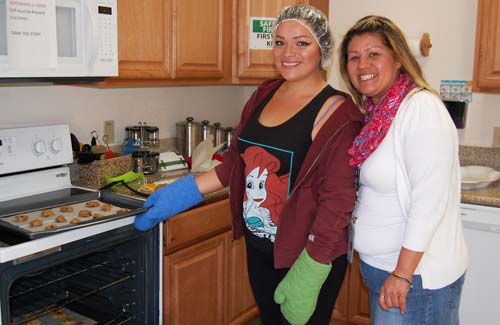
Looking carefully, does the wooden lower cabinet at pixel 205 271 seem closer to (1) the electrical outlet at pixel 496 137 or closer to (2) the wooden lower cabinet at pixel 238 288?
(2) the wooden lower cabinet at pixel 238 288

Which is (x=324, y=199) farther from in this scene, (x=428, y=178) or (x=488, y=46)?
(x=488, y=46)

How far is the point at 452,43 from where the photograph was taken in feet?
9.32

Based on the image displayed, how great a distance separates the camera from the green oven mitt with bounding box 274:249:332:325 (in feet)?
5.00

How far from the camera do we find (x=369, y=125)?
1493mm

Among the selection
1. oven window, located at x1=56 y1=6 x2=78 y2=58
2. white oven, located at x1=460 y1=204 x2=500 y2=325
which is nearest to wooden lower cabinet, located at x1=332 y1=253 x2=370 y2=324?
white oven, located at x1=460 y1=204 x2=500 y2=325

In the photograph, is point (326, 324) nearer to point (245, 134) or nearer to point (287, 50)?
point (245, 134)

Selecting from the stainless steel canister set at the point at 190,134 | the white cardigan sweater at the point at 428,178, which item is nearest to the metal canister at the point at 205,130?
the stainless steel canister set at the point at 190,134

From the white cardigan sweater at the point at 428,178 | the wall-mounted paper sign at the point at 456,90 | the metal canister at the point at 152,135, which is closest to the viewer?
the white cardigan sweater at the point at 428,178

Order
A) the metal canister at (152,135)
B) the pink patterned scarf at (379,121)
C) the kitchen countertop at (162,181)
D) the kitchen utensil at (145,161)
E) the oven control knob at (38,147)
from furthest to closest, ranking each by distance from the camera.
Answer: the metal canister at (152,135) → the kitchen utensil at (145,161) → the kitchen countertop at (162,181) → the oven control knob at (38,147) → the pink patterned scarf at (379,121)

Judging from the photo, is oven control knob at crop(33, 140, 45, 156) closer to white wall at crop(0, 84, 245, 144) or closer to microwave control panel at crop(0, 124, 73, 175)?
microwave control panel at crop(0, 124, 73, 175)

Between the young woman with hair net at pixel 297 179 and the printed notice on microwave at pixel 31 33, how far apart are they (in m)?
0.69

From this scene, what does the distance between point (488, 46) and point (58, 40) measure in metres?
1.85

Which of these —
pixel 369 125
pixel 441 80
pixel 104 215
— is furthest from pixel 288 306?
pixel 441 80

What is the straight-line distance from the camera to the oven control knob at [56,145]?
2.09 metres
